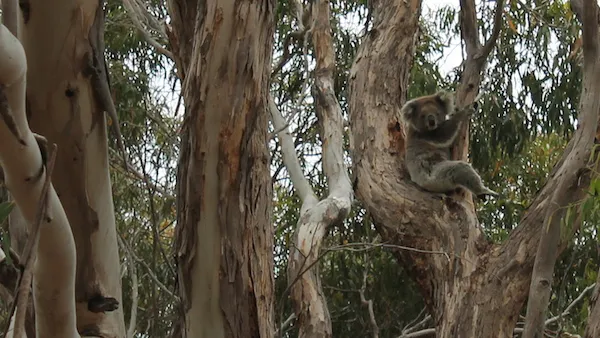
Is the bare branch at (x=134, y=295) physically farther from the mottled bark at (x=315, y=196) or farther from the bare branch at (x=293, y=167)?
the bare branch at (x=293, y=167)

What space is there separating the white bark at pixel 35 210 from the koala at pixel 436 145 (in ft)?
9.66

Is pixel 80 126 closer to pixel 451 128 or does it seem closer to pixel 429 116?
pixel 451 128

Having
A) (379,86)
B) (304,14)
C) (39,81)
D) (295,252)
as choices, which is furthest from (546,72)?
(39,81)

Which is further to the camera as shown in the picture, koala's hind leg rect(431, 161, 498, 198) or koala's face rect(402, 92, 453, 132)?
koala's face rect(402, 92, 453, 132)

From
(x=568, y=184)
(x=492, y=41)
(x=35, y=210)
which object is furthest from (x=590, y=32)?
(x=35, y=210)

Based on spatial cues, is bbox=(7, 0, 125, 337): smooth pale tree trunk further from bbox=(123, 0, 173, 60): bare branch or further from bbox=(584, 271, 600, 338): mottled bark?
bbox=(123, 0, 173, 60): bare branch

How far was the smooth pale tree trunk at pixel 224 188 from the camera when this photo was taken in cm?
216

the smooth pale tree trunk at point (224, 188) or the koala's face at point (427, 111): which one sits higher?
the koala's face at point (427, 111)

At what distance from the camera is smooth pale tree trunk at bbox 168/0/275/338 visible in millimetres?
2164

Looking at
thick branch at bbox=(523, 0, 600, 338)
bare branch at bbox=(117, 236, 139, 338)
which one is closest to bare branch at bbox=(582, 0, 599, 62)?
thick branch at bbox=(523, 0, 600, 338)

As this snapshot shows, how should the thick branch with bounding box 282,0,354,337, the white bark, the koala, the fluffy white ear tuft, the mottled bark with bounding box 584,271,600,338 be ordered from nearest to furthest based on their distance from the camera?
the white bark
the mottled bark with bounding box 584,271,600,338
the thick branch with bounding box 282,0,354,337
the koala
the fluffy white ear tuft

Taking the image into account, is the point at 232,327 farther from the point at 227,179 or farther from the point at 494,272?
the point at 494,272

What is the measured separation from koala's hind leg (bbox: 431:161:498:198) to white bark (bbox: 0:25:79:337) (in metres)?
3.19

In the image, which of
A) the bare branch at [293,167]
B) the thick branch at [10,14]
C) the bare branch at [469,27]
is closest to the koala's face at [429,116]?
the bare branch at [469,27]
